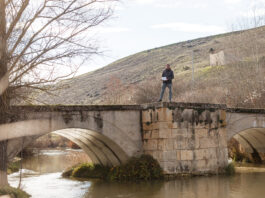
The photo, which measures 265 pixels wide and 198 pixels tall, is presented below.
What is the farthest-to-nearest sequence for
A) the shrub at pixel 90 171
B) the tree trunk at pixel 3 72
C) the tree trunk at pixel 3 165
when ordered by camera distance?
1. the shrub at pixel 90 171
2. the tree trunk at pixel 3 165
3. the tree trunk at pixel 3 72

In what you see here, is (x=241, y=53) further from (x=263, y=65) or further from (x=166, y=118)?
(x=166, y=118)

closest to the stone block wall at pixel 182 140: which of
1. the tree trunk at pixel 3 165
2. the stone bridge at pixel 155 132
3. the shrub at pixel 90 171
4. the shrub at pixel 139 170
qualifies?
the stone bridge at pixel 155 132

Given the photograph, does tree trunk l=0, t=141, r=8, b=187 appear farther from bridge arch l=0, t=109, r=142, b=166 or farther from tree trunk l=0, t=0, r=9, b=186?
bridge arch l=0, t=109, r=142, b=166

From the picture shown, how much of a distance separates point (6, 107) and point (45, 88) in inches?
43.7

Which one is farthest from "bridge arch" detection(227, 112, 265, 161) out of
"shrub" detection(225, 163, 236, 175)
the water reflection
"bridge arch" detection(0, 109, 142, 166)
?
"bridge arch" detection(0, 109, 142, 166)

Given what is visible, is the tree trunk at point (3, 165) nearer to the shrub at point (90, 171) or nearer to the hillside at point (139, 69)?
the shrub at point (90, 171)

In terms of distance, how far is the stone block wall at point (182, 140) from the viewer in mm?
13852

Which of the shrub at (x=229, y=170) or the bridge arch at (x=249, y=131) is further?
the bridge arch at (x=249, y=131)

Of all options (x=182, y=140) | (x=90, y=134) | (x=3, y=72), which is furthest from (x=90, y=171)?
(x=3, y=72)

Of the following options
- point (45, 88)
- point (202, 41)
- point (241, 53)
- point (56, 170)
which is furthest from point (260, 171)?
point (202, 41)

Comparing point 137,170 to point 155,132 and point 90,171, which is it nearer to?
point 155,132

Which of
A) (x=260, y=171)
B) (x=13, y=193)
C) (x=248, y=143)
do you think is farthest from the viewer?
(x=248, y=143)

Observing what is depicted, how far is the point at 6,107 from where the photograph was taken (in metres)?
9.91

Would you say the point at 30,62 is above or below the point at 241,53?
below
